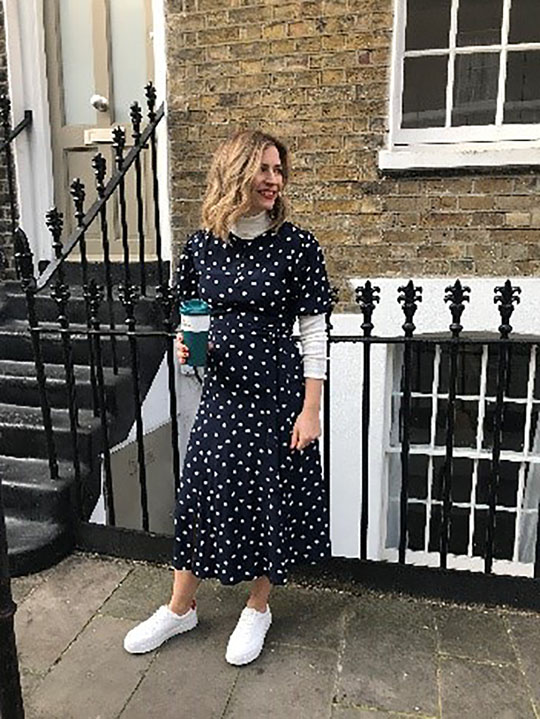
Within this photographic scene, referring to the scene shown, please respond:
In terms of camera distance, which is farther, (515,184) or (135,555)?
(515,184)

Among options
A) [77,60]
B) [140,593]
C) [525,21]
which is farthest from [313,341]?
[77,60]

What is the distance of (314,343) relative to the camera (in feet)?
7.07

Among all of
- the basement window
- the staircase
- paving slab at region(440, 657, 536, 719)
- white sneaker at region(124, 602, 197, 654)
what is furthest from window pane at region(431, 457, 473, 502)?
white sneaker at region(124, 602, 197, 654)

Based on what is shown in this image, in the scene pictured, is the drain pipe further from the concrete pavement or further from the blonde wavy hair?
the blonde wavy hair

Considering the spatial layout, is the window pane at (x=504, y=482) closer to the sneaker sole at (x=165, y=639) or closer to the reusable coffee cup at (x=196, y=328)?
the sneaker sole at (x=165, y=639)

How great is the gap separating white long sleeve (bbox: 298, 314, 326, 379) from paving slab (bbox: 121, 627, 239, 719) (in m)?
1.06

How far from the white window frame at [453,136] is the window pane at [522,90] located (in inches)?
3.0

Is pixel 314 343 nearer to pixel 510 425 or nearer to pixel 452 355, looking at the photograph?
pixel 452 355

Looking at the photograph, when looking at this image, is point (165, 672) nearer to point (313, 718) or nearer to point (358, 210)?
point (313, 718)

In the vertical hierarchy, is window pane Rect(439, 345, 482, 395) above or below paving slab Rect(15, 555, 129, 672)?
above

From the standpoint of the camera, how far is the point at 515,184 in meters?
3.71

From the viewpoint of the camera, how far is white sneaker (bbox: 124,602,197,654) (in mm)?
2312

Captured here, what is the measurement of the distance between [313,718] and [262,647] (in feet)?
1.19

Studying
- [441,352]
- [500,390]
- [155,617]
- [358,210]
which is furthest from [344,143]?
[155,617]
